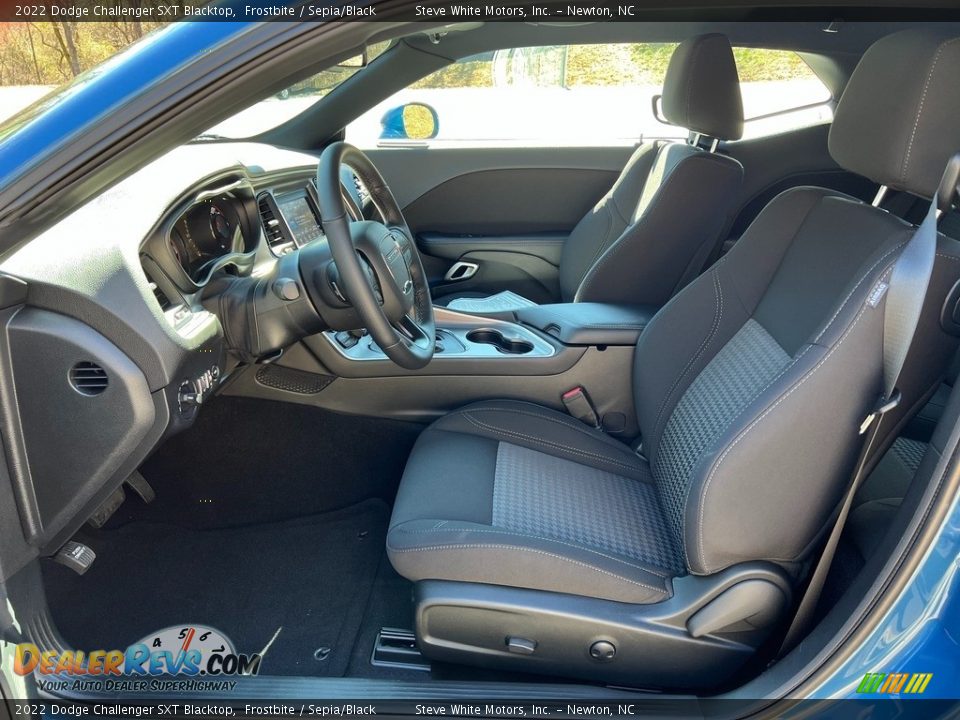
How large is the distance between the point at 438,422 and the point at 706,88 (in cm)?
129

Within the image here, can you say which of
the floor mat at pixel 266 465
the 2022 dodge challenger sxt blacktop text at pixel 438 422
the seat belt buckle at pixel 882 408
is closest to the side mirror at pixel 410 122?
the 2022 dodge challenger sxt blacktop text at pixel 438 422

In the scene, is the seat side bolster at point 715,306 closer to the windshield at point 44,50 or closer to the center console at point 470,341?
the center console at point 470,341

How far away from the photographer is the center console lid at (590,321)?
7.14ft

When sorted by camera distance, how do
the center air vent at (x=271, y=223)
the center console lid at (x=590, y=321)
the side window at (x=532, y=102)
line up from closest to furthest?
1. the center air vent at (x=271, y=223)
2. the center console lid at (x=590, y=321)
3. the side window at (x=532, y=102)

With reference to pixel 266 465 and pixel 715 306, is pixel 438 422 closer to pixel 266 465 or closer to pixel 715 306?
pixel 266 465

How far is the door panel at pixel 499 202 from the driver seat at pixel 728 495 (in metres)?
1.72

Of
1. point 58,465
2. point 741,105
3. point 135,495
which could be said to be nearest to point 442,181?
point 741,105

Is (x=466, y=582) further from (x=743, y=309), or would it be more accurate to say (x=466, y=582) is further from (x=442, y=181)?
(x=442, y=181)

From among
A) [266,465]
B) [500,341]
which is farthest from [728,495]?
[266,465]

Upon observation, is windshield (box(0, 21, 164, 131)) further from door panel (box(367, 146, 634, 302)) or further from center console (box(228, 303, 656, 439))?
door panel (box(367, 146, 634, 302))

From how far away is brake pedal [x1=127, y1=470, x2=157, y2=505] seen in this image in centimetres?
194

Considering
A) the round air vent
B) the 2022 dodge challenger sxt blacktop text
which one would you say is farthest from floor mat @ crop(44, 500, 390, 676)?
the round air vent

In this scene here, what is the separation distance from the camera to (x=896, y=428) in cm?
127

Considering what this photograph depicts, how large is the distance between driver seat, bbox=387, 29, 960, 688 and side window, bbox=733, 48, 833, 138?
1628mm
